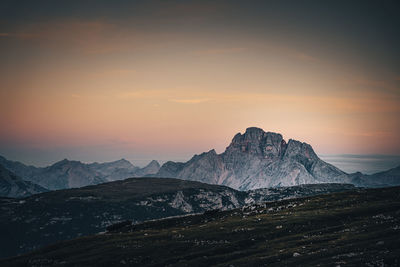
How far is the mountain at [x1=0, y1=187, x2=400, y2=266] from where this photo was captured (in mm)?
58062

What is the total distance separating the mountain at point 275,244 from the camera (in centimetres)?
5806

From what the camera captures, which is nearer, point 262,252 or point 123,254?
point 262,252

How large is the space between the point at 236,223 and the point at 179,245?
76.6 feet

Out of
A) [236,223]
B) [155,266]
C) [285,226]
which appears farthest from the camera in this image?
[236,223]

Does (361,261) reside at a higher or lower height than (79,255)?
higher

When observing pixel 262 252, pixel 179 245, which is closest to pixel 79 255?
pixel 179 245

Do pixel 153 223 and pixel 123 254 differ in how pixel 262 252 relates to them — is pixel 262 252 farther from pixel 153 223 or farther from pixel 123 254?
pixel 153 223

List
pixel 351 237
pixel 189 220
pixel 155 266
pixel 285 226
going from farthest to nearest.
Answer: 1. pixel 189 220
2. pixel 285 226
3. pixel 155 266
4. pixel 351 237

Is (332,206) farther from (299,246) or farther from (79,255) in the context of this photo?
(79,255)

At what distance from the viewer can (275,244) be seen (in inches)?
2936

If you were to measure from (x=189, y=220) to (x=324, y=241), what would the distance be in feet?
255

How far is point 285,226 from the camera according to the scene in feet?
293

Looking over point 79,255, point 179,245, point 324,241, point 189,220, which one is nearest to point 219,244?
point 179,245

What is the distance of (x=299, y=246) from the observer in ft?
226
